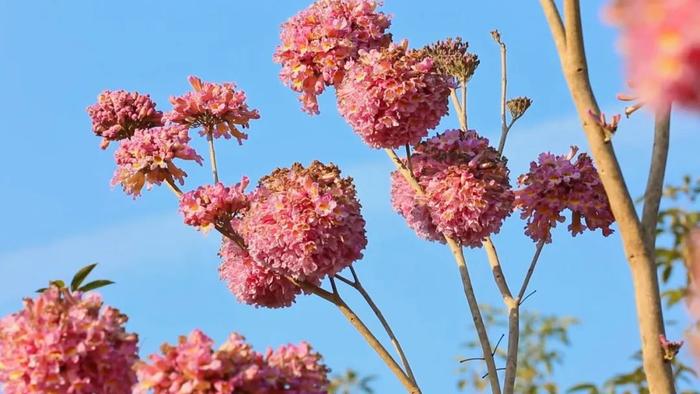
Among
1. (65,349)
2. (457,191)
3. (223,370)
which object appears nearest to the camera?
(223,370)

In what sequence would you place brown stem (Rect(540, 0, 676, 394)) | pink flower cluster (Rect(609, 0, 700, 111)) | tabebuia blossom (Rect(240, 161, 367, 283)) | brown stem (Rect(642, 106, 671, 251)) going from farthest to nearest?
tabebuia blossom (Rect(240, 161, 367, 283))
brown stem (Rect(642, 106, 671, 251))
brown stem (Rect(540, 0, 676, 394))
pink flower cluster (Rect(609, 0, 700, 111))

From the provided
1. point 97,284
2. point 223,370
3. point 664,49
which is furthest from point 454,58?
point 664,49

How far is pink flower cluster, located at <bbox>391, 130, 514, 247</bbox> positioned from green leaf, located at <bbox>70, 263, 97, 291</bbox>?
55.6 inches

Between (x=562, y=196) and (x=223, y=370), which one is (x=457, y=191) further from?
(x=223, y=370)

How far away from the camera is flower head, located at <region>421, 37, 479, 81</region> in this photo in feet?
15.2

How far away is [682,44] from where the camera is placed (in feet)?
4.39

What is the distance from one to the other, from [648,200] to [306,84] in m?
1.72

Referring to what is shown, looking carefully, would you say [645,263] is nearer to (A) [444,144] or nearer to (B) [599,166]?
(B) [599,166]

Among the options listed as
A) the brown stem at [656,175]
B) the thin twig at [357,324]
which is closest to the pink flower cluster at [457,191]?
the thin twig at [357,324]

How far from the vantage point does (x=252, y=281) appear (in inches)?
169

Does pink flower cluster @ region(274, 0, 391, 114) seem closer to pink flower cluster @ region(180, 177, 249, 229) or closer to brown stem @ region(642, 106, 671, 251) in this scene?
pink flower cluster @ region(180, 177, 249, 229)

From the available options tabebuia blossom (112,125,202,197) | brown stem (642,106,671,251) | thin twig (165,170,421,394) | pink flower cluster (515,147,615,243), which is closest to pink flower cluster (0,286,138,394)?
thin twig (165,170,421,394)

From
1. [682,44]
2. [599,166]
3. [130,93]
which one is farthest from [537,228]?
[682,44]

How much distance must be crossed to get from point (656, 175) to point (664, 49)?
2094mm
